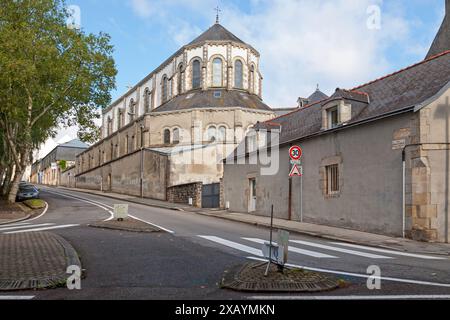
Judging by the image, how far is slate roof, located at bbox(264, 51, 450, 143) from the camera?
1405 cm

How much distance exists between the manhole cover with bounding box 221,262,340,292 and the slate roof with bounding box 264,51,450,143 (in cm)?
877

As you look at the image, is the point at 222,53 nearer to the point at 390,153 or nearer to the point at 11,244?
the point at 390,153

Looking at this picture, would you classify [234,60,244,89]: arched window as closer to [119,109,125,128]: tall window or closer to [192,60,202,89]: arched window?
[192,60,202,89]: arched window

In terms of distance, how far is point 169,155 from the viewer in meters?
35.6

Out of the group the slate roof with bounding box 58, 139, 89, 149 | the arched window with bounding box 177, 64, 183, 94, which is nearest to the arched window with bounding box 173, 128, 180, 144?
the arched window with bounding box 177, 64, 183, 94

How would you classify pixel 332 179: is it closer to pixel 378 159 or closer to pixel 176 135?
pixel 378 159

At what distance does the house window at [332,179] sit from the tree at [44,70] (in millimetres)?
14385

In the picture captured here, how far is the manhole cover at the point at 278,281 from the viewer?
19.7ft

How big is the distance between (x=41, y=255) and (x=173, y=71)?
161ft

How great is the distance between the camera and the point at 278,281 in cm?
629

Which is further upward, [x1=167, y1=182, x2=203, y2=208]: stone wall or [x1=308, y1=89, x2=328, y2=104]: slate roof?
[x1=308, y1=89, x2=328, y2=104]: slate roof

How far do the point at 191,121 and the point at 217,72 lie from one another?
9.25m

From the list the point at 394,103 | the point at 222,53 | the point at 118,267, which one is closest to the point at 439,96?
the point at 394,103

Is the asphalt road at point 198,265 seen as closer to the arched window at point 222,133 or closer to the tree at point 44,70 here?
the tree at point 44,70
